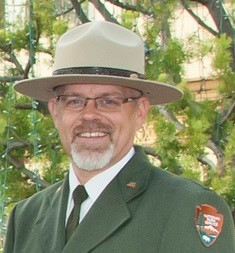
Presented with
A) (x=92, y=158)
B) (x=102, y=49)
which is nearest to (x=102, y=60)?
(x=102, y=49)

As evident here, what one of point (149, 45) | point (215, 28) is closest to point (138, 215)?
point (149, 45)

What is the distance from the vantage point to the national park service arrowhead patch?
222 centimetres

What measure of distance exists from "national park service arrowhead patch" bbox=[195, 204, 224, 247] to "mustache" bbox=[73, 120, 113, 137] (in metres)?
0.31

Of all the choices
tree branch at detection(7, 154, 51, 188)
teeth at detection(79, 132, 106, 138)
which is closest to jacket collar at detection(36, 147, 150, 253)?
teeth at detection(79, 132, 106, 138)

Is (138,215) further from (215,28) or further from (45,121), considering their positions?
(215,28)

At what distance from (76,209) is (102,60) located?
0.36 m

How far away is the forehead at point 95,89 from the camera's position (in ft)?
7.99

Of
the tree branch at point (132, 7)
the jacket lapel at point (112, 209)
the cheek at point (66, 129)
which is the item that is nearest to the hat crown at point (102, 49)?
the cheek at point (66, 129)

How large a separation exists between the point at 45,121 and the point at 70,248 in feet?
4.37

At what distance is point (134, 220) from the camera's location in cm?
235

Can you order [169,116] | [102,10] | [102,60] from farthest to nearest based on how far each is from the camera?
[102,10] < [169,116] < [102,60]

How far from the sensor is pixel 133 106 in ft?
8.11

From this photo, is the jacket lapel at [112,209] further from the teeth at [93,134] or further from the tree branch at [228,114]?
the tree branch at [228,114]

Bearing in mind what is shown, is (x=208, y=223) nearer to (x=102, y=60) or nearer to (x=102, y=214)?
(x=102, y=214)
